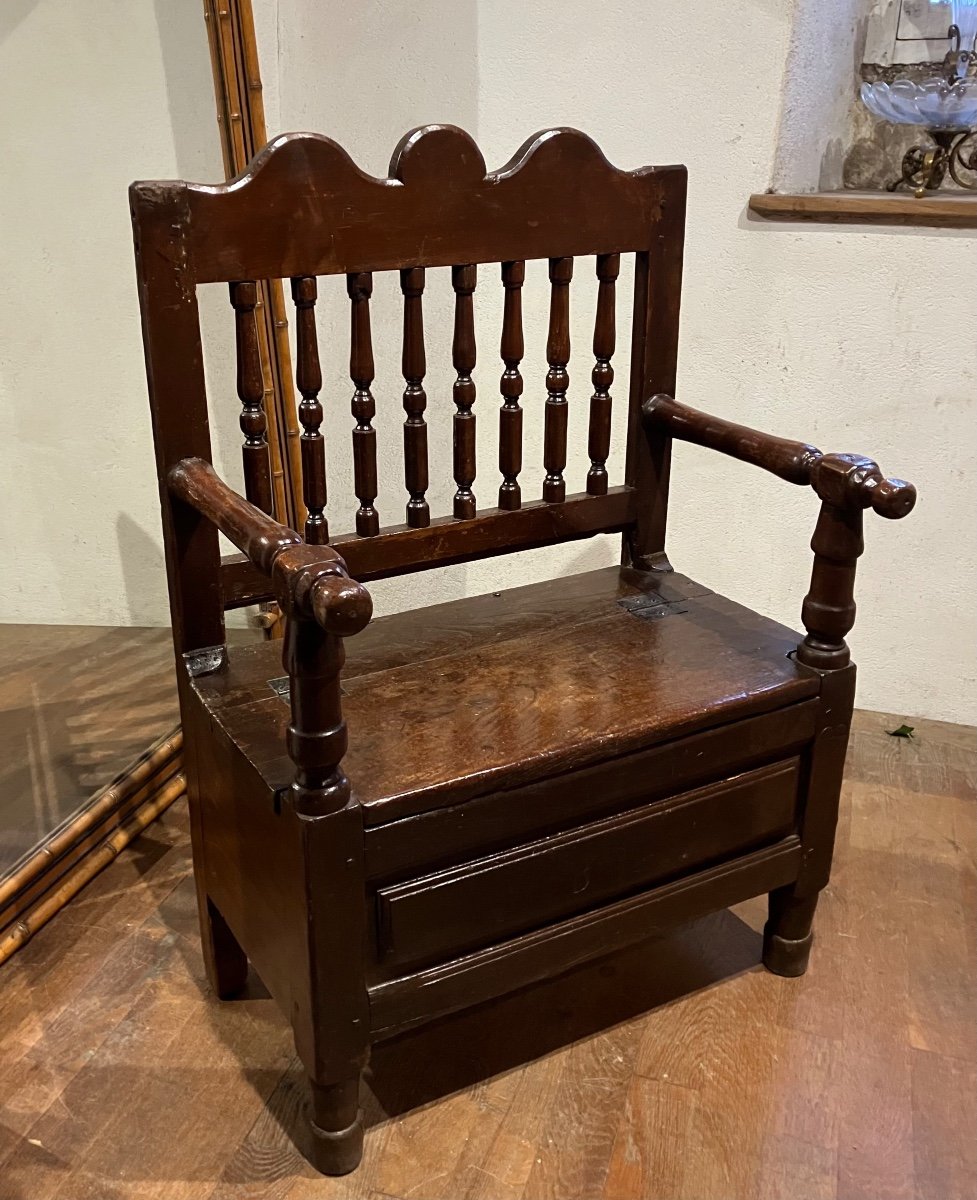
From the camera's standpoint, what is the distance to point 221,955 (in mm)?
1416

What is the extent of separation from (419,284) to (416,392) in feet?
0.41

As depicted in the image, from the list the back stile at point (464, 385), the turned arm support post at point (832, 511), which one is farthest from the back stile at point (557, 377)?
the turned arm support post at point (832, 511)

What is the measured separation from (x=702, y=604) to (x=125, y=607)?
1086 mm

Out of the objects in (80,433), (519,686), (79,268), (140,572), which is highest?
(79,268)

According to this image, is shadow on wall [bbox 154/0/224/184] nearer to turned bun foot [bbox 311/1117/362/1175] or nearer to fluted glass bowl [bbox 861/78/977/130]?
fluted glass bowl [bbox 861/78/977/130]

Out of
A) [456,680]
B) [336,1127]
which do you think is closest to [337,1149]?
[336,1127]

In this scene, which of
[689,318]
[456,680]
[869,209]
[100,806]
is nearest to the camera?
[456,680]

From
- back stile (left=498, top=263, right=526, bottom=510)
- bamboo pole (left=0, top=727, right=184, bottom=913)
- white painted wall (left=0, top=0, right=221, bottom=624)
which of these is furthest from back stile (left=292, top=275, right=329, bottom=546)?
white painted wall (left=0, top=0, right=221, bottom=624)

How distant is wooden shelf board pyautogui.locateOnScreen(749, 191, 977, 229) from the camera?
1.78 m

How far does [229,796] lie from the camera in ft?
3.92

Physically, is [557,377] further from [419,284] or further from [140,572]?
[140,572]

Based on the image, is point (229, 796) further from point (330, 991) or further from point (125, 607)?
point (125, 607)

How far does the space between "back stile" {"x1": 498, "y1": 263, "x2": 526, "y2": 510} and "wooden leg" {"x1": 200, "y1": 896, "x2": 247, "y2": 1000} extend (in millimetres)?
635

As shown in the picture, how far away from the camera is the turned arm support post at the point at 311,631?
35.4 inches
